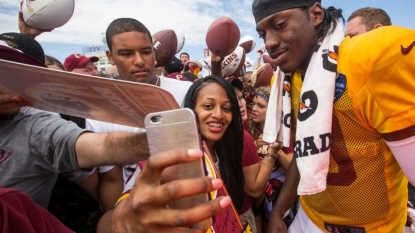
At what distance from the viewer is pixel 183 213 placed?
20.3 inches

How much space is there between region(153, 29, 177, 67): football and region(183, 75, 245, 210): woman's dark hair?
2.22 meters

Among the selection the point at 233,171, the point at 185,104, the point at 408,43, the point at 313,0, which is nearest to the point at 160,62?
the point at 185,104

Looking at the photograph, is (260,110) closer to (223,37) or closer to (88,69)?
(223,37)

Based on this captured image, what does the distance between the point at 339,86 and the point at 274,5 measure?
580 mm

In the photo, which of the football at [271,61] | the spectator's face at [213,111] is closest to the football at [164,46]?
the football at [271,61]

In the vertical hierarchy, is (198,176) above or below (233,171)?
above

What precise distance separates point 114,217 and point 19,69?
1.27 feet

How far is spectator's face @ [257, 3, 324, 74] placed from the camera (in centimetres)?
157

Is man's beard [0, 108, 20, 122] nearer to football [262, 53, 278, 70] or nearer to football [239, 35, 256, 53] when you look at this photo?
football [262, 53, 278, 70]

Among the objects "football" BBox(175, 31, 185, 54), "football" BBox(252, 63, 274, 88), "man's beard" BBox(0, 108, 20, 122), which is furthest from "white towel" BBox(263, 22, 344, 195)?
"football" BBox(175, 31, 185, 54)

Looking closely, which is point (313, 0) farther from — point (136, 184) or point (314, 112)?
point (136, 184)

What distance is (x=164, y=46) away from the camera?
434 cm

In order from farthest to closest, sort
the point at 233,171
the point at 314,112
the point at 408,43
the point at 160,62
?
the point at 160,62 → the point at 233,171 → the point at 314,112 → the point at 408,43

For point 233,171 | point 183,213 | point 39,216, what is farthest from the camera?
point 233,171
